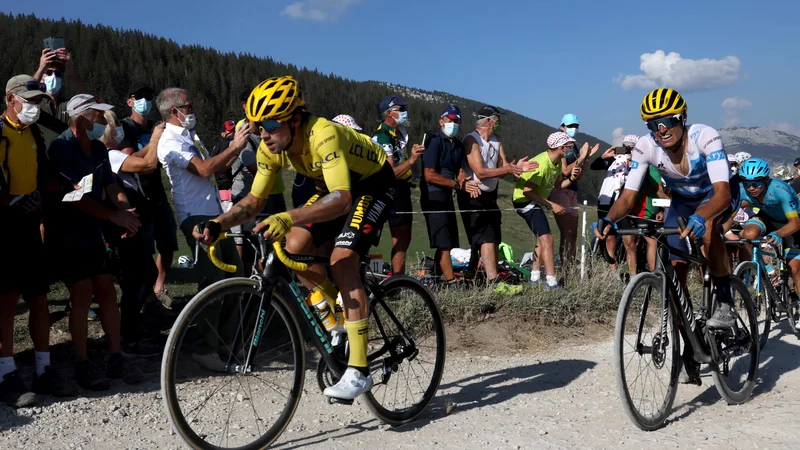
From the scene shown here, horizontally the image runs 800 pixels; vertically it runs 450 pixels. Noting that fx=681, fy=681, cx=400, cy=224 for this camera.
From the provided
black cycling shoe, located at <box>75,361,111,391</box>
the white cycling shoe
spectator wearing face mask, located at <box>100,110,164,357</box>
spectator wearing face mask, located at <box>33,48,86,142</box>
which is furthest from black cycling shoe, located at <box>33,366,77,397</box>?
spectator wearing face mask, located at <box>33,48,86,142</box>

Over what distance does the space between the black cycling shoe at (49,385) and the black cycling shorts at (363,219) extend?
211 cm

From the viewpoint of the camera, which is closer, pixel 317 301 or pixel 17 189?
pixel 317 301

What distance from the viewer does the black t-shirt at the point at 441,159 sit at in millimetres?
8305

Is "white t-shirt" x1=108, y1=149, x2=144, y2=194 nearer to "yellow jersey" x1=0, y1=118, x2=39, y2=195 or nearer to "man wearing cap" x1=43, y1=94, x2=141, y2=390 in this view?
"man wearing cap" x1=43, y1=94, x2=141, y2=390

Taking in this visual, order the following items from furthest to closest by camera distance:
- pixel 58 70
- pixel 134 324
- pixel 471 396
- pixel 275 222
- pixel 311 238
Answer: pixel 58 70, pixel 134 324, pixel 471 396, pixel 311 238, pixel 275 222

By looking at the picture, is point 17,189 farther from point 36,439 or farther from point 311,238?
point 311,238

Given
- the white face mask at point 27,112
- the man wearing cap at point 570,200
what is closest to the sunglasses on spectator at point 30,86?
the white face mask at point 27,112

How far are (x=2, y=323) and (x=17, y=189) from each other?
949mm

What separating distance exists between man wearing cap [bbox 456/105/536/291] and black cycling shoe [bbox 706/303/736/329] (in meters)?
3.00

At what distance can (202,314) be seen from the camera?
12.3ft

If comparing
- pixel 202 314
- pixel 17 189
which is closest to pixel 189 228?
pixel 17 189

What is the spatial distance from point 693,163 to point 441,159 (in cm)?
356

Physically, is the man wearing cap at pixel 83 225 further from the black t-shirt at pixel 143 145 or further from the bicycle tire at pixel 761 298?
the bicycle tire at pixel 761 298

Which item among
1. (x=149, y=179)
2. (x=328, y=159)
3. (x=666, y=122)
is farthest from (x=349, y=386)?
(x=149, y=179)
